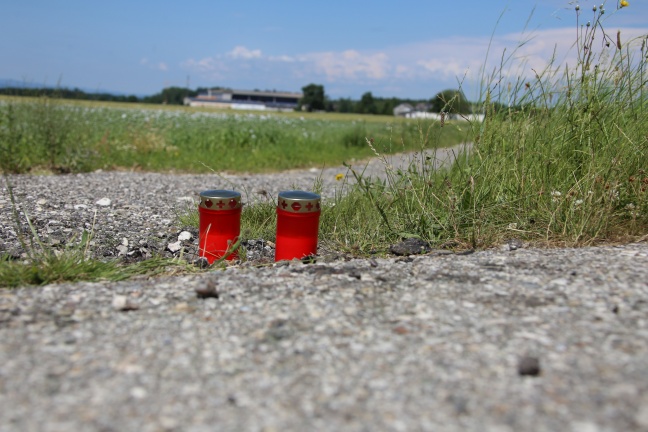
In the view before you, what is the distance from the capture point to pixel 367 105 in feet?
205

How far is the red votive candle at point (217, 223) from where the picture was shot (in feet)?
11.6

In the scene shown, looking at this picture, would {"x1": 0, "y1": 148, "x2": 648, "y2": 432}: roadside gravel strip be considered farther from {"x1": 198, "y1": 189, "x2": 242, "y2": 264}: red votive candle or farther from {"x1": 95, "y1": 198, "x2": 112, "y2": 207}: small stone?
{"x1": 95, "y1": 198, "x2": 112, "y2": 207}: small stone

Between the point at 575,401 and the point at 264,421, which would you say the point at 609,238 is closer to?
the point at 575,401

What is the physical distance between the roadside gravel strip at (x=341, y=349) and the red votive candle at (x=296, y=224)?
0.42 metres

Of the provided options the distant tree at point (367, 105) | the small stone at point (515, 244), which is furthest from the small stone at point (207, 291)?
the distant tree at point (367, 105)

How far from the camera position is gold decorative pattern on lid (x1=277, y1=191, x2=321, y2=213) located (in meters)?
3.44

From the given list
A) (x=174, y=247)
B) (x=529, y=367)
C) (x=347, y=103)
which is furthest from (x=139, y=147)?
(x=347, y=103)

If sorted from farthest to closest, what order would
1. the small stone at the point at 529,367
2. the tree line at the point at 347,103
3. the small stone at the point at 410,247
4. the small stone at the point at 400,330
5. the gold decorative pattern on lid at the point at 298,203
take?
1. the tree line at the point at 347,103
2. the small stone at the point at 410,247
3. the gold decorative pattern on lid at the point at 298,203
4. the small stone at the point at 400,330
5. the small stone at the point at 529,367

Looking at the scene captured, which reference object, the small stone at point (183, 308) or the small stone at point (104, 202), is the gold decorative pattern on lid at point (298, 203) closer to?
the small stone at point (183, 308)

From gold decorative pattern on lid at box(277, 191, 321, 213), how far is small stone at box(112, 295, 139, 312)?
1.23 m

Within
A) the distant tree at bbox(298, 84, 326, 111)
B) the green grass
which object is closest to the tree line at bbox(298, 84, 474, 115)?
the distant tree at bbox(298, 84, 326, 111)

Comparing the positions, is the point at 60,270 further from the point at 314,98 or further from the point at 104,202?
the point at 314,98

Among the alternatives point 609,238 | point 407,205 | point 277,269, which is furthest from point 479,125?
point 277,269

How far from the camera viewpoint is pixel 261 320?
232 centimetres
